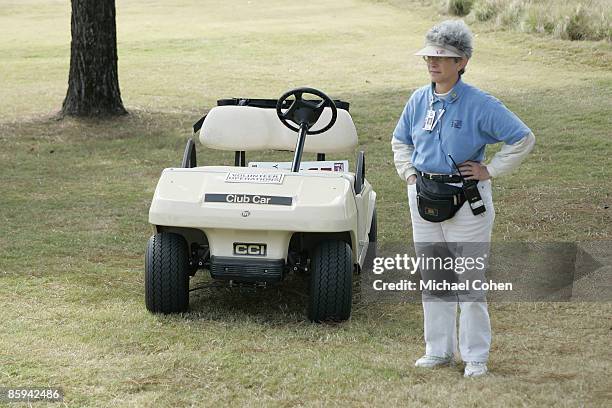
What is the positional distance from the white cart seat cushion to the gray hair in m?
2.27

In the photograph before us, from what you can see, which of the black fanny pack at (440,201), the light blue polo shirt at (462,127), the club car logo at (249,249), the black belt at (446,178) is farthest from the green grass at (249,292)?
the light blue polo shirt at (462,127)

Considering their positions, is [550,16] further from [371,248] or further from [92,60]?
[371,248]

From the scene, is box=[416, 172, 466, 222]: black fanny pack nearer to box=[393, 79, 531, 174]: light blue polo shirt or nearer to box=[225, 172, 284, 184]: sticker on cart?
box=[393, 79, 531, 174]: light blue polo shirt

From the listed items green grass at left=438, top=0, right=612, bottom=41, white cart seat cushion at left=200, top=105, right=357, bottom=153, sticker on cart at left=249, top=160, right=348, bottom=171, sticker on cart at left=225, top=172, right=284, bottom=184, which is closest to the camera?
sticker on cart at left=225, top=172, right=284, bottom=184

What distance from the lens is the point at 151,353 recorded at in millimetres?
5273

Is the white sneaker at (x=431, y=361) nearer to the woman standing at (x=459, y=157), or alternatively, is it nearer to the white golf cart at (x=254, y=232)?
the woman standing at (x=459, y=157)

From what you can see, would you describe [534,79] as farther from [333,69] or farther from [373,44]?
[373,44]

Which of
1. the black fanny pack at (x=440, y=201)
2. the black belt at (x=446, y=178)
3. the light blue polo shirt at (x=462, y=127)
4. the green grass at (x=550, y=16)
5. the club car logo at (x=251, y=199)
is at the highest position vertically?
the light blue polo shirt at (x=462, y=127)

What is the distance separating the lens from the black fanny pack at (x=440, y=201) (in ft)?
15.6

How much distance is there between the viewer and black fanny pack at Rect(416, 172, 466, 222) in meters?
4.76

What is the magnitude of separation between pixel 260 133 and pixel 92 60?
6.55 meters

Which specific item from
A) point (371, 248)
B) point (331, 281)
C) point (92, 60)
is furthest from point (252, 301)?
point (92, 60)

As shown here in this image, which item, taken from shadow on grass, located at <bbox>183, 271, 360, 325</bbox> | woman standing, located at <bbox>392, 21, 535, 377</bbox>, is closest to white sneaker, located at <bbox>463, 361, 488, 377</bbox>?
woman standing, located at <bbox>392, 21, 535, 377</bbox>

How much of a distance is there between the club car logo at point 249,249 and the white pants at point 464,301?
43.7 inches
